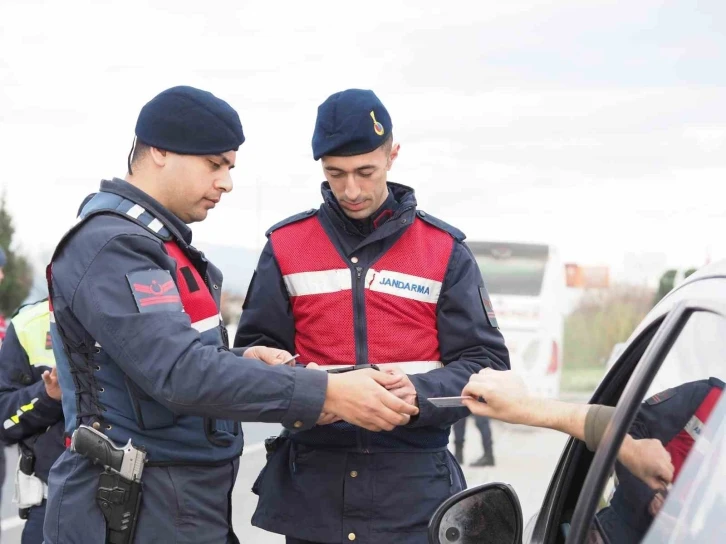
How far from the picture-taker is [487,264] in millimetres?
14945

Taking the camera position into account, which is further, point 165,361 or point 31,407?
point 31,407

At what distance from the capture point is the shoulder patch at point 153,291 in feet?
8.69

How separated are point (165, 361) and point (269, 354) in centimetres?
65

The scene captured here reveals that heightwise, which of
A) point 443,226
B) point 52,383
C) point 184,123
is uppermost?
point 184,123

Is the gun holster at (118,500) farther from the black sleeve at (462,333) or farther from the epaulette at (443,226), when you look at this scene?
the epaulette at (443,226)

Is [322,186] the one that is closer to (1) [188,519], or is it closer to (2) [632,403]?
(1) [188,519]

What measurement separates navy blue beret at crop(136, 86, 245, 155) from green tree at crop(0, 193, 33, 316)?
1183 inches

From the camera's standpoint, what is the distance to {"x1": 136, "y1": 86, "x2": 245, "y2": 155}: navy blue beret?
2.94 metres

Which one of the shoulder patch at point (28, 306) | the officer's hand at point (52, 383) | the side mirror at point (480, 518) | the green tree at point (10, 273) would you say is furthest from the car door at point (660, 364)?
the green tree at point (10, 273)

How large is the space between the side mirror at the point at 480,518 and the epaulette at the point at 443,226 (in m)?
1.29

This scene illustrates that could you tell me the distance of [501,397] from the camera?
2.50 metres

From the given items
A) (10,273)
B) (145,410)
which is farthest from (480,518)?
(10,273)

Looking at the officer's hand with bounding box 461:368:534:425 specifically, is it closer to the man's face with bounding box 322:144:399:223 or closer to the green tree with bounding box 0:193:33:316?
the man's face with bounding box 322:144:399:223

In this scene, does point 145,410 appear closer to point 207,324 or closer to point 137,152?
point 207,324
